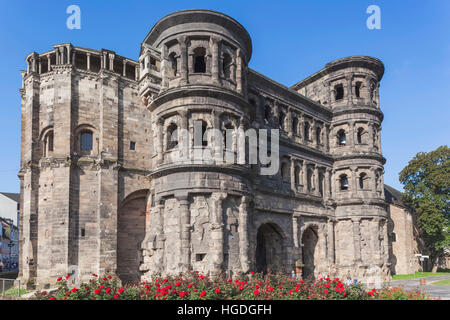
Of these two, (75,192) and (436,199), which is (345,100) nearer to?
(436,199)

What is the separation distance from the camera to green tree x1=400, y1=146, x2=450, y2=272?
39031 mm

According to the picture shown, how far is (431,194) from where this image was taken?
39844 mm

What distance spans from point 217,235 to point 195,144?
4880mm

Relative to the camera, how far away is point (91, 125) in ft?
79.0

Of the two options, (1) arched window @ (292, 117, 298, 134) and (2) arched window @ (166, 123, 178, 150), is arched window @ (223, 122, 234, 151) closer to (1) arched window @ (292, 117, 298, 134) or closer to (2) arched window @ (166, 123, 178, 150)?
(2) arched window @ (166, 123, 178, 150)

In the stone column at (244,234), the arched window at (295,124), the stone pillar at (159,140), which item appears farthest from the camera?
the arched window at (295,124)

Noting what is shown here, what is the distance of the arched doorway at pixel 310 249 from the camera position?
30.5 m

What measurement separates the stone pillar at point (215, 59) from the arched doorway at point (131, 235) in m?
8.29

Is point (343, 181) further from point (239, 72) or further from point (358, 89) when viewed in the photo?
point (239, 72)

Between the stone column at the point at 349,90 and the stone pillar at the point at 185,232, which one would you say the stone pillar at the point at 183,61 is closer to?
the stone pillar at the point at 185,232

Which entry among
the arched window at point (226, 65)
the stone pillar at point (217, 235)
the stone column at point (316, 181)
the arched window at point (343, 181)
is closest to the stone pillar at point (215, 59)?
the arched window at point (226, 65)

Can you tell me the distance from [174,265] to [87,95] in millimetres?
11557

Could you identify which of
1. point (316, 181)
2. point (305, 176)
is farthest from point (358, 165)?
point (305, 176)

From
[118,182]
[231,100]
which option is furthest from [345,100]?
[118,182]
